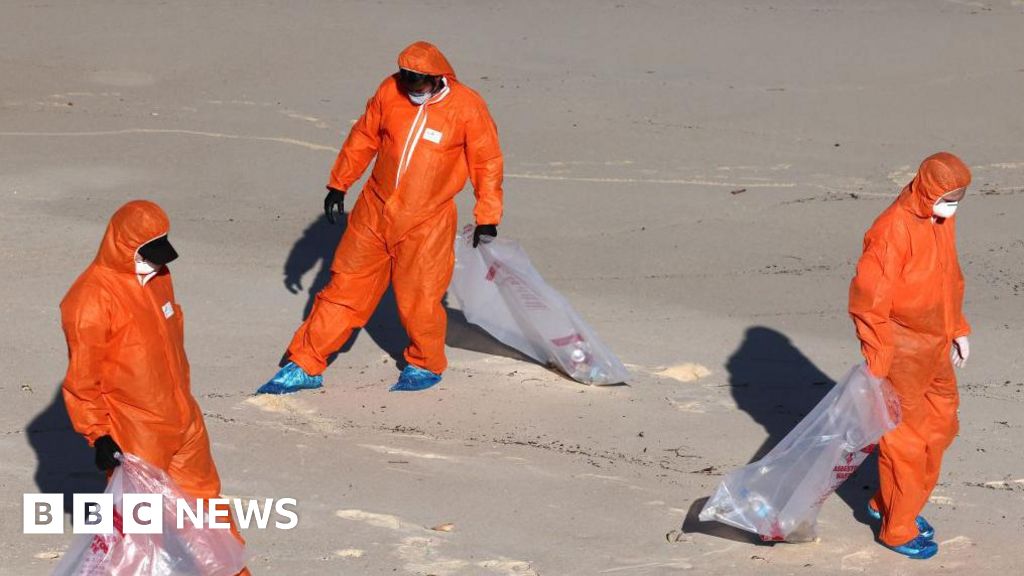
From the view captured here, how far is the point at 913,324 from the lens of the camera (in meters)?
6.00

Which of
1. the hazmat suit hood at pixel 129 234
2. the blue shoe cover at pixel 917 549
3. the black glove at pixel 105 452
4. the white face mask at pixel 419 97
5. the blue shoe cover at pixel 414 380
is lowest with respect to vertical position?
the blue shoe cover at pixel 917 549

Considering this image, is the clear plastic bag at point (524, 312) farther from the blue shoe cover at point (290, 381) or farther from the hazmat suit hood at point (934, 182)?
the hazmat suit hood at point (934, 182)

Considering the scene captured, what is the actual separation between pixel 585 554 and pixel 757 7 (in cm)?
869

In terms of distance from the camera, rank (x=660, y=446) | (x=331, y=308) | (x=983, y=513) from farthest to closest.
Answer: (x=331, y=308) → (x=660, y=446) → (x=983, y=513)

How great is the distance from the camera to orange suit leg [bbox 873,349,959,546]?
240 inches

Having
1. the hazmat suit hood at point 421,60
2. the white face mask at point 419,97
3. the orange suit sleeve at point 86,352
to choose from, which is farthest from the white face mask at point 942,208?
the orange suit sleeve at point 86,352

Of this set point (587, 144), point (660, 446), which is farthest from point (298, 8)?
point (660, 446)

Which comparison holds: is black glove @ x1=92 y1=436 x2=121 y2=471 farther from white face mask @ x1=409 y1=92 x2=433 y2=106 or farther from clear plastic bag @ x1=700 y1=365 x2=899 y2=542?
white face mask @ x1=409 y1=92 x2=433 y2=106

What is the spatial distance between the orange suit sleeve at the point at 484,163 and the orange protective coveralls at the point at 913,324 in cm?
204

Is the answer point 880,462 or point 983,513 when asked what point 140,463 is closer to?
point 880,462

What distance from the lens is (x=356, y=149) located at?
25.1ft

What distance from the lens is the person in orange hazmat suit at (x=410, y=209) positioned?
24.2 ft

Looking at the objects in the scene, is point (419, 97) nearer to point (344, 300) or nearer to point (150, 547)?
point (344, 300)

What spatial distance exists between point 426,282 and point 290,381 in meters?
0.76
